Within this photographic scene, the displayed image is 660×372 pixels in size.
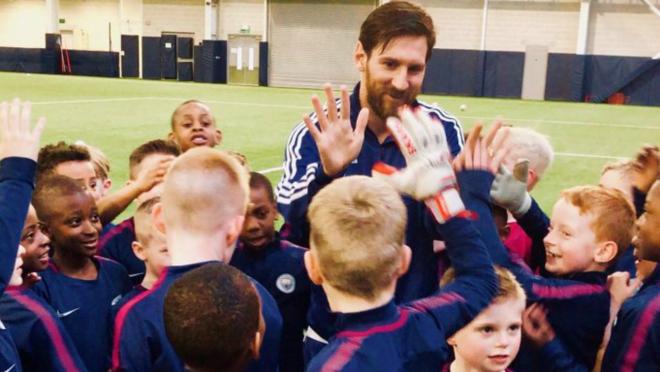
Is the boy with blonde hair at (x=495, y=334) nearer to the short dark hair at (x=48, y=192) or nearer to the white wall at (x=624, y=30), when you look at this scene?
the short dark hair at (x=48, y=192)

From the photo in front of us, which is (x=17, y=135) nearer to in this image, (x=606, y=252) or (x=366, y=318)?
(x=366, y=318)

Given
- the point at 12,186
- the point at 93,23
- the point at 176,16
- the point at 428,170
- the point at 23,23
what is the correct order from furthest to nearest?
the point at 23,23, the point at 93,23, the point at 176,16, the point at 12,186, the point at 428,170

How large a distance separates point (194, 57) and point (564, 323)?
33092mm

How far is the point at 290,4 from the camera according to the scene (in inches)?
1361

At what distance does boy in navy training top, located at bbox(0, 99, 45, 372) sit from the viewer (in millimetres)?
2412

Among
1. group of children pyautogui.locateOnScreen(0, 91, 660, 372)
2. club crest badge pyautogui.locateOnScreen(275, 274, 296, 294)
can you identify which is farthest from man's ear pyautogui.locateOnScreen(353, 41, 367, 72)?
club crest badge pyautogui.locateOnScreen(275, 274, 296, 294)

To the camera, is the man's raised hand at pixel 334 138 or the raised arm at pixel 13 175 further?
the man's raised hand at pixel 334 138

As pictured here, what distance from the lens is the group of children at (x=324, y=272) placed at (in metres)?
2.14

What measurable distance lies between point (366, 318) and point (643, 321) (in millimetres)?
1143

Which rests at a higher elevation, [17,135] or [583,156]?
[17,135]

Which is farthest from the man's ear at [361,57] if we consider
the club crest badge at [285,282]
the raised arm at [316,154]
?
the club crest badge at [285,282]

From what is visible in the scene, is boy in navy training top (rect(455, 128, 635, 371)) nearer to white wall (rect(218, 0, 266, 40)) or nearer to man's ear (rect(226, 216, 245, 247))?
man's ear (rect(226, 216, 245, 247))

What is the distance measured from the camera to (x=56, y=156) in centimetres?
415

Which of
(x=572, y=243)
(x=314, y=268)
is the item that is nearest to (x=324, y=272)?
(x=314, y=268)
